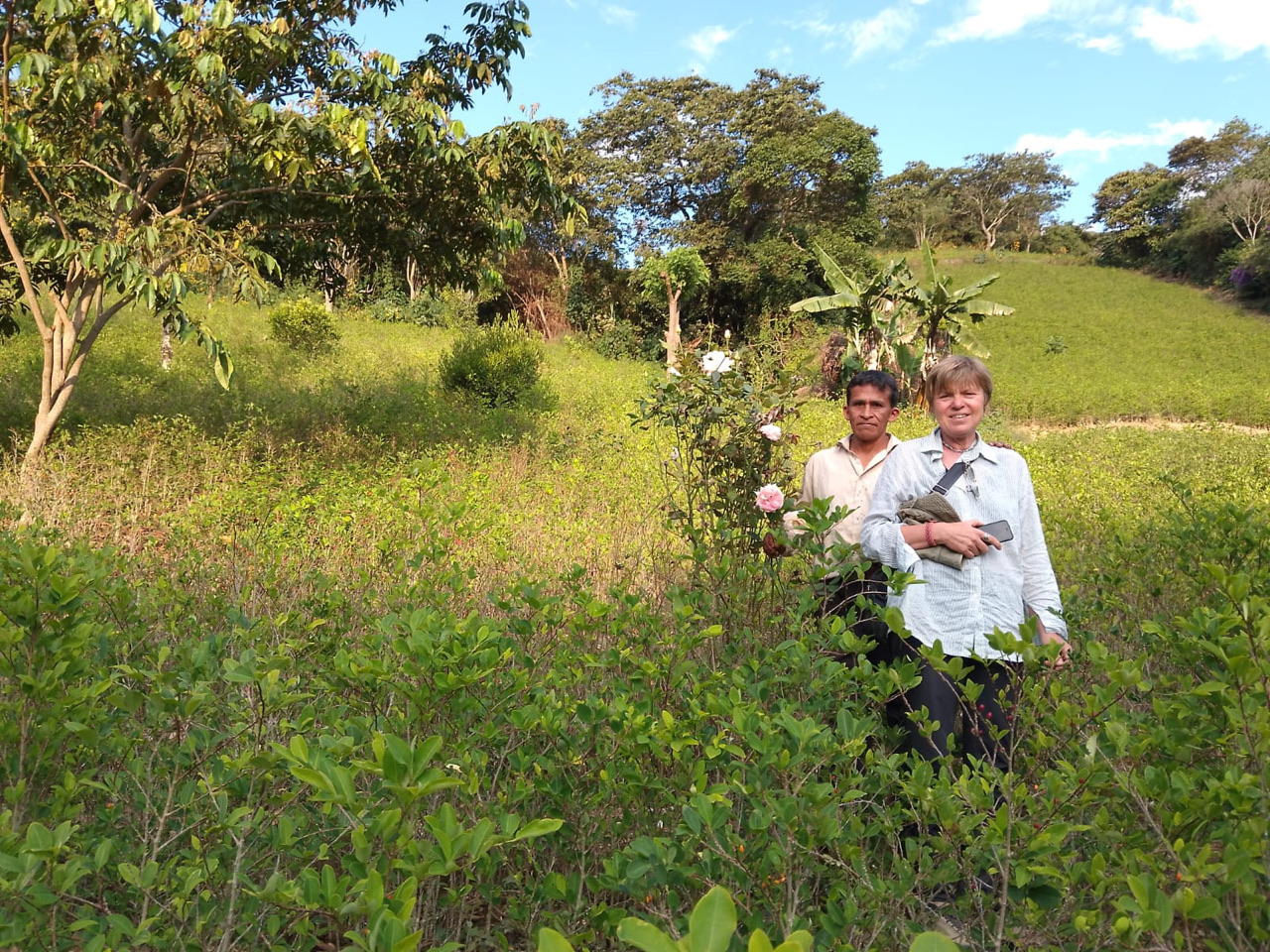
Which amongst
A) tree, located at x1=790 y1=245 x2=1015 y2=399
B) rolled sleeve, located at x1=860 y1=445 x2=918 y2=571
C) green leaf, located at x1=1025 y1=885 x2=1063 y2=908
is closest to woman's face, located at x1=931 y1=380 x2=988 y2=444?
rolled sleeve, located at x1=860 y1=445 x2=918 y2=571

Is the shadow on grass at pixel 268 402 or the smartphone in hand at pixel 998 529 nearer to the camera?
the smartphone in hand at pixel 998 529

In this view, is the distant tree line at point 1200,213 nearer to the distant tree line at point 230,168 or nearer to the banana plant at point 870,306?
the banana plant at point 870,306

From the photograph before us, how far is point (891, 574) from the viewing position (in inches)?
83.2

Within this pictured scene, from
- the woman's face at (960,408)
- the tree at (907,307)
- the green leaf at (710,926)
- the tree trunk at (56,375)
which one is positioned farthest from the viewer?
the tree at (907,307)

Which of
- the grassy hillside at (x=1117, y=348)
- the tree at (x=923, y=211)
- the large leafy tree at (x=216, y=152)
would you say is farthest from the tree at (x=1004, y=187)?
the large leafy tree at (x=216, y=152)

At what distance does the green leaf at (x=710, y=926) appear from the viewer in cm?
52

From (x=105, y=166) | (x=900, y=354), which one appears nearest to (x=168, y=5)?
(x=105, y=166)

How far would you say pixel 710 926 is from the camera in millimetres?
527

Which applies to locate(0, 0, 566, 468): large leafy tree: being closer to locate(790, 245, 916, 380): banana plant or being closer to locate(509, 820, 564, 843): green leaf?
locate(509, 820, 564, 843): green leaf

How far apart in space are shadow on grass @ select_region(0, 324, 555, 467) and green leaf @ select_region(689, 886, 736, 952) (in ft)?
26.2

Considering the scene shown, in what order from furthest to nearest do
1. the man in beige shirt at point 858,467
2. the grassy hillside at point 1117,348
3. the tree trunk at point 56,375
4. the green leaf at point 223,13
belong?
the grassy hillside at point 1117,348 → the tree trunk at point 56,375 → the green leaf at point 223,13 → the man in beige shirt at point 858,467

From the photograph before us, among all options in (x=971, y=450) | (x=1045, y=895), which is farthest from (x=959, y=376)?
(x=1045, y=895)

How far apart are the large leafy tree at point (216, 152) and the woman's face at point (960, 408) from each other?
4.47m

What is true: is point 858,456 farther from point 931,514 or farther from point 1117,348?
point 1117,348
